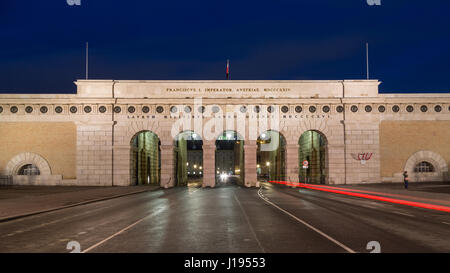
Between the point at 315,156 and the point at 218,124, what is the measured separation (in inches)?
593

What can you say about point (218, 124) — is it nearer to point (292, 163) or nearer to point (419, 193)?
point (292, 163)

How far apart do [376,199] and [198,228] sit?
1772 centimetres

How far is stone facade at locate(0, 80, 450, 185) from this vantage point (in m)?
A: 44.4

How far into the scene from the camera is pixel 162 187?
44375 millimetres

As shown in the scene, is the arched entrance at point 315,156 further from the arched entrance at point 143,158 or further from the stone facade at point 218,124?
the arched entrance at point 143,158

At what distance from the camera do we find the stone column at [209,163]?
4619cm

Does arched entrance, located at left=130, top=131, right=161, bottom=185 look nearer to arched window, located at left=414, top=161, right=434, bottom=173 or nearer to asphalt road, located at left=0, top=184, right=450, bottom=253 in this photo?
asphalt road, located at left=0, top=184, right=450, bottom=253

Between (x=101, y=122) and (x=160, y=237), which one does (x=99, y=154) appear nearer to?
(x=101, y=122)

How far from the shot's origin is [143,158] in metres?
52.9

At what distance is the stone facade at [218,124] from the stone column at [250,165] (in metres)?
1.03

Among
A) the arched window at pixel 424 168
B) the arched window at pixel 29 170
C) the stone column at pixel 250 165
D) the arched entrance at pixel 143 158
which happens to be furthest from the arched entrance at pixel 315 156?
the arched window at pixel 29 170

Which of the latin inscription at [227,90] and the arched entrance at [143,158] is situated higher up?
the latin inscription at [227,90]

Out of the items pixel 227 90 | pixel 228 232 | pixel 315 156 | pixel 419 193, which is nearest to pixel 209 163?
pixel 227 90

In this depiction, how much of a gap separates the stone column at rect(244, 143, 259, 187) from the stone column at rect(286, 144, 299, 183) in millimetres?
3658
